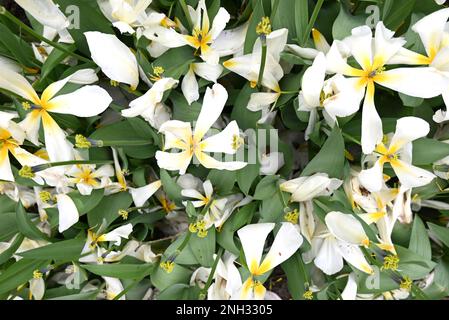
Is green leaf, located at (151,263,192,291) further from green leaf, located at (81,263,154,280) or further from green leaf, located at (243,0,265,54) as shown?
green leaf, located at (243,0,265,54)

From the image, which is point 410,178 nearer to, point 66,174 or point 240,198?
point 240,198

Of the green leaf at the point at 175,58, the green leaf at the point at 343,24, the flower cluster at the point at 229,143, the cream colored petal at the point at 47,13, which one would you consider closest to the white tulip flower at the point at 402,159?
the flower cluster at the point at 229,143

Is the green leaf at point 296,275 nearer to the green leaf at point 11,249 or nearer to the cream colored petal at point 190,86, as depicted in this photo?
the cream colored petal at point 190,86
